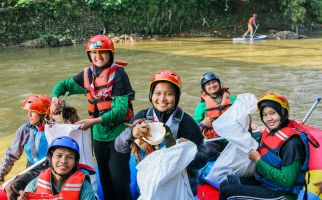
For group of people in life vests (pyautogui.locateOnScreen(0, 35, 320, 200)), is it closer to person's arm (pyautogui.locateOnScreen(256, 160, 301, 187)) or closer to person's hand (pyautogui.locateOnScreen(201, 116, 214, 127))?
person's arm (pyautogui.locateOnScreen(256, 160, 301, 187))

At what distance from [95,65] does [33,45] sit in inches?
654

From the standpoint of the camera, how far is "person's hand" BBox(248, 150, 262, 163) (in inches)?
120

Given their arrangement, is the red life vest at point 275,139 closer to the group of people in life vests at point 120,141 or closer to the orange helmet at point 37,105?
the group of people in life vests at point 120,141

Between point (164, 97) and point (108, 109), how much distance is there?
84 cm

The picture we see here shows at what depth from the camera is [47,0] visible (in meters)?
20.3

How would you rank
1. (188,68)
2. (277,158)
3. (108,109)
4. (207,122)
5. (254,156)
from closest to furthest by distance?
1. (277,158)
2. (254,156)
3. (108,109)
4. (207,122)
5. (188,68)

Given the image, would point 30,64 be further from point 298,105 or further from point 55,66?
point 298,105

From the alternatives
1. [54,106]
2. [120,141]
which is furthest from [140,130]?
[54,106]

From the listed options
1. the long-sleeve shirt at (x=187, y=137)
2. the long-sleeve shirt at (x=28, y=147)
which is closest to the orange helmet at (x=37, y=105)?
the long-sleeve shirt at (x=28, y=147)

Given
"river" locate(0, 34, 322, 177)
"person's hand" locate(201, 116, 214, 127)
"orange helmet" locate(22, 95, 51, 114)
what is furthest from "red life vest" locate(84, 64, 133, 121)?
→ "river" locate(0, 34, 322, 177)

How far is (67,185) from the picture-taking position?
8.62 feet

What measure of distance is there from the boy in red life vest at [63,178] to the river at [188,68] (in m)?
3.84

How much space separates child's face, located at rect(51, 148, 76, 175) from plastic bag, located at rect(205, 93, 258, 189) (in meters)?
1.25

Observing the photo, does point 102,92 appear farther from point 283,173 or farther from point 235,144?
point 283,173
